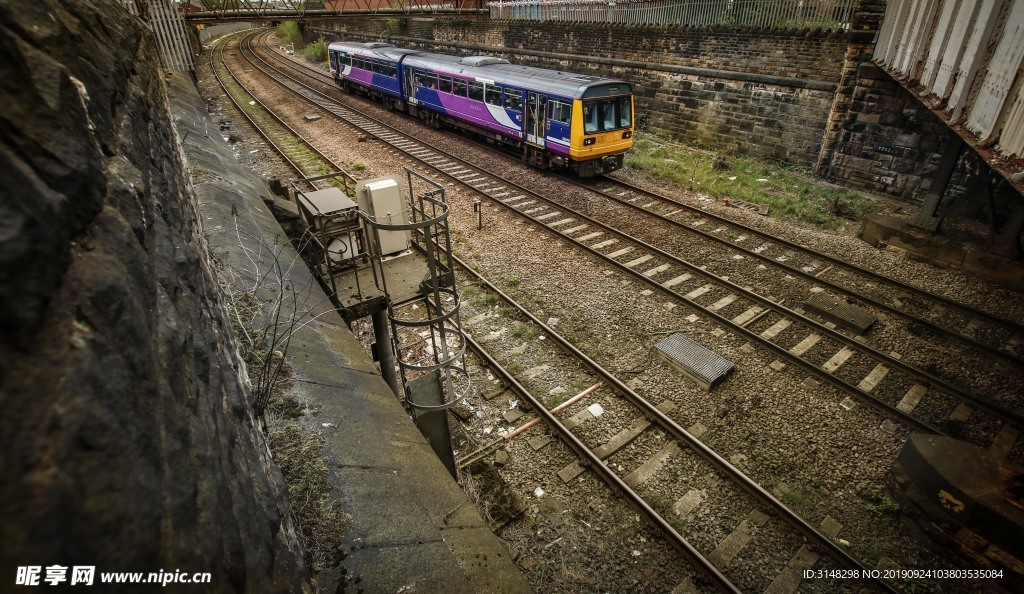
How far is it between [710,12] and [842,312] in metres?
13.0

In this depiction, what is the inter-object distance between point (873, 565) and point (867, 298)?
543 cm

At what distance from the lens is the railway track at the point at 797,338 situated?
655cm

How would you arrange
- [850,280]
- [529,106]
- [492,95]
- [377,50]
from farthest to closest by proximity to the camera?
[377,50] → [492,95] → [529,106] → [850,280]

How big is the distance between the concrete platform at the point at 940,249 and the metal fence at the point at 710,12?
6.54 meters

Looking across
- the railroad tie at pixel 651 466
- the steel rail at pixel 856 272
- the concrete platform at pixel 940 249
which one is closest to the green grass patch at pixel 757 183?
the concrete platform at pixel 940 249

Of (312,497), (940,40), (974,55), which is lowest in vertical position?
(312,497)

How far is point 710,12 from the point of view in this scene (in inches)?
661

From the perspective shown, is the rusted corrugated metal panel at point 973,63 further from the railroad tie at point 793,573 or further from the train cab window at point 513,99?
the train cab window at point 513,99

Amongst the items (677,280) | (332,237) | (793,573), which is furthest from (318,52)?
(793,573)

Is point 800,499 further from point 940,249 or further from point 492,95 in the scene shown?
point 492,95

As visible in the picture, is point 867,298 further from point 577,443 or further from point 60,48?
point 60,48

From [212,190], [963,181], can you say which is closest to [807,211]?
[963,181]

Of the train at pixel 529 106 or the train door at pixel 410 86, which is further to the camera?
the train door at pixel 410 86

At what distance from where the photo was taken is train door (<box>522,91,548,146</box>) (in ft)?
46.5
